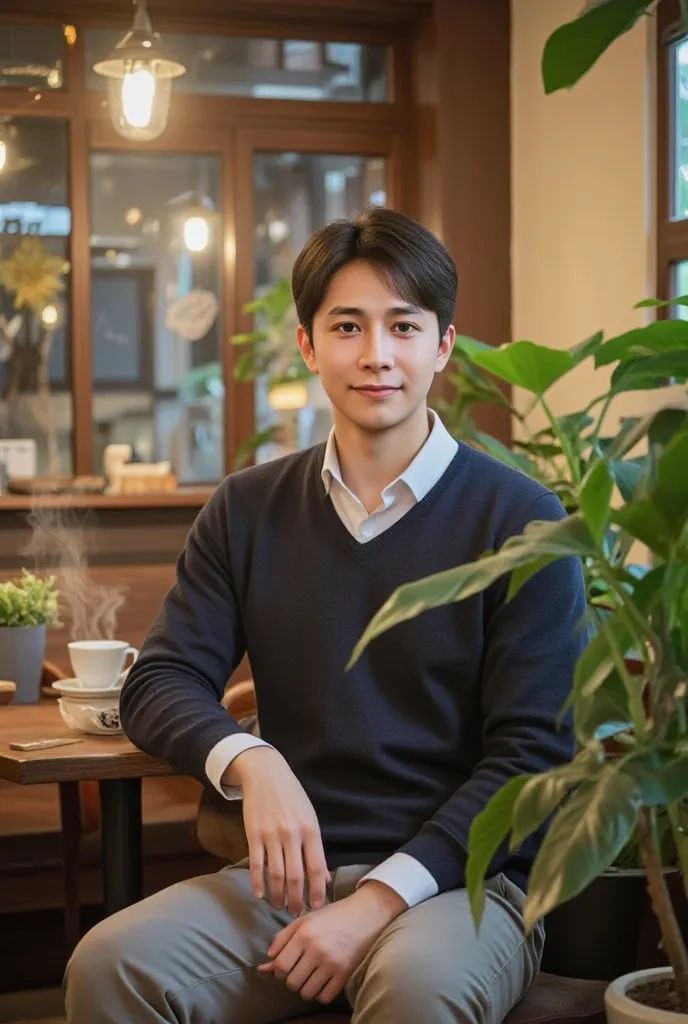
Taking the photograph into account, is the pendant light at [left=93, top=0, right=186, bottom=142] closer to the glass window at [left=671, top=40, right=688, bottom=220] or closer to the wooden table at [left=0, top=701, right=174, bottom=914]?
the glass window at [left=671, top=40, right=688, bottom=220]

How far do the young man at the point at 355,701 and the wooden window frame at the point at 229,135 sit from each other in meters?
3.21

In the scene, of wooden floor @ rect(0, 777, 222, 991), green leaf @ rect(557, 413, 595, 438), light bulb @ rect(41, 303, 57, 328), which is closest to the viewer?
green leaf @ rect(557, 413, 595, 438)

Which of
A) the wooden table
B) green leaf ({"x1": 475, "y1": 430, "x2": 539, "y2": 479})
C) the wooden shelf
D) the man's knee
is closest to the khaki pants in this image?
the man's knee

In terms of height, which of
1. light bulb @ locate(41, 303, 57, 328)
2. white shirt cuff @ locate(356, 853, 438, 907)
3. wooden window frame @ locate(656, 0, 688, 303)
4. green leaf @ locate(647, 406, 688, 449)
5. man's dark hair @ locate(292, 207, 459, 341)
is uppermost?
wooden window frame @ locate(656, 0, 688, 303)

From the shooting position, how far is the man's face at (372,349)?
2.07 m

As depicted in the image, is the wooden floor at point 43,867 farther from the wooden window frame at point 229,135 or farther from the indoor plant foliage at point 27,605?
the wooden window frame at point 229,135

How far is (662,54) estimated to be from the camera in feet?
13.3

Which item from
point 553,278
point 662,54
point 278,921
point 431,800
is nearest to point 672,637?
point 431,800

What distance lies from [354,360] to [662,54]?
2.38m

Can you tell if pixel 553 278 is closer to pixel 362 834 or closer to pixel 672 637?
pixel 362 834

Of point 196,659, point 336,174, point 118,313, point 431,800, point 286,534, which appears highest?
point 336,174

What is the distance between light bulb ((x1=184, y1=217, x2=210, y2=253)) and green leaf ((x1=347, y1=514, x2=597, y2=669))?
424 cm

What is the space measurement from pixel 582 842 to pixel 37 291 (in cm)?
430

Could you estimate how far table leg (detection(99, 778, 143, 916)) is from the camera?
223cm
